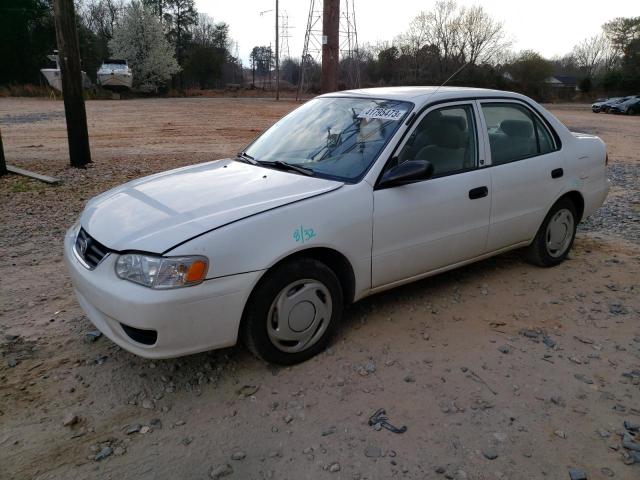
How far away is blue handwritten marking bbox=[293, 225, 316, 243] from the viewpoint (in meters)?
3.05

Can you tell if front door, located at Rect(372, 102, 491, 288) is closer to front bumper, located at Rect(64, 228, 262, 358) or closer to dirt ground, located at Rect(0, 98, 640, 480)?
dirt ground, located at Rect(0, 98, 640, 480)

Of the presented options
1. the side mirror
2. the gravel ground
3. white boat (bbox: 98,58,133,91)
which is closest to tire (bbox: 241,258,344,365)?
the side mirror

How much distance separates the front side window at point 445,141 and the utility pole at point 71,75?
22.2 feet

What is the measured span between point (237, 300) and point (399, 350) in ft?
3.96

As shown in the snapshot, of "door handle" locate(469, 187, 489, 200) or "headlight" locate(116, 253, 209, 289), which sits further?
"door handle" locate(469, 187, 489, 200)

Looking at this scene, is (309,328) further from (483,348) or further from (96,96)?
(96,96)

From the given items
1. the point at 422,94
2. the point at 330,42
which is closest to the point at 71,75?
the point at 330,42

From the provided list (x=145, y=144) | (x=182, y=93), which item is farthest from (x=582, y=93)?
(x=145, y=144)

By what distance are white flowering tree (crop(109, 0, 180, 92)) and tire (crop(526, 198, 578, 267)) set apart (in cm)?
4587

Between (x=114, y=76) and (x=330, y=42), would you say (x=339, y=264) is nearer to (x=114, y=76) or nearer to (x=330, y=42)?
(x=330, y=42)

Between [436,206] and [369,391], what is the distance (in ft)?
4.67

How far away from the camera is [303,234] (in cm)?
307

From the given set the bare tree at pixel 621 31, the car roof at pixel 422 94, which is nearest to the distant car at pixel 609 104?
the bare tree at pixel 621 31

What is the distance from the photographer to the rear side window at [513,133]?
4.24 metres
